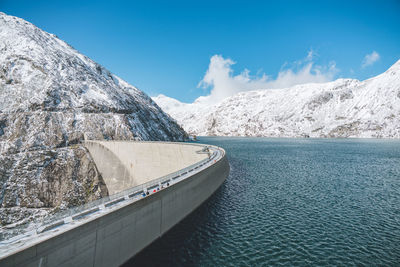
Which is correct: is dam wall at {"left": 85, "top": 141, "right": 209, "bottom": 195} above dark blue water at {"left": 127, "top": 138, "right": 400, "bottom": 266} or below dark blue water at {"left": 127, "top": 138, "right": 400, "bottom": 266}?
above

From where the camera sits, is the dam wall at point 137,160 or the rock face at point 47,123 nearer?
the dam wall at point 137,160

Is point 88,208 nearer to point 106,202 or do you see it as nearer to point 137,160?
point 106,202

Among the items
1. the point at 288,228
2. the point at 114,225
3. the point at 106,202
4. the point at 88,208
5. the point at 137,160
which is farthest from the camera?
the point at 137,160

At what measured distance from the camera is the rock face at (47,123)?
46750mm

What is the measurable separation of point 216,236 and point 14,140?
57.4m

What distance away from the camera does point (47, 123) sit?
201 ft

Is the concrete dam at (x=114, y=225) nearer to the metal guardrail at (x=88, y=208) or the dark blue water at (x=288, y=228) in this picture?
the metal guardrail at (x=88, y=208)

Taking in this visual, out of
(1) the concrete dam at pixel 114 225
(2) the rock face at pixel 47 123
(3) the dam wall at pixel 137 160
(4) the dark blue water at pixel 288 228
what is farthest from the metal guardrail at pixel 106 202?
(2) the rock face at pixel 47 123

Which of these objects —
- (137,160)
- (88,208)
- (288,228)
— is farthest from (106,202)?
(137,160)

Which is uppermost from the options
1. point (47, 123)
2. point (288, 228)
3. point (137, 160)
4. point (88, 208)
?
point (47, 123)

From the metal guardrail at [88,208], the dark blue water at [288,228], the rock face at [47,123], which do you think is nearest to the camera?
the metal guardrail at [88,208]

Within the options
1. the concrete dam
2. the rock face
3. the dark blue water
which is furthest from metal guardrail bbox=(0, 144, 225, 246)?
the rock face

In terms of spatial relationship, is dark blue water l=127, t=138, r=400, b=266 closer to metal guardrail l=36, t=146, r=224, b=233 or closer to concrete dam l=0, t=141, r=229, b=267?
concrete dam l=0, t=141, r=229, b=267

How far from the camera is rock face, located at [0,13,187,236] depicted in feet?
153
